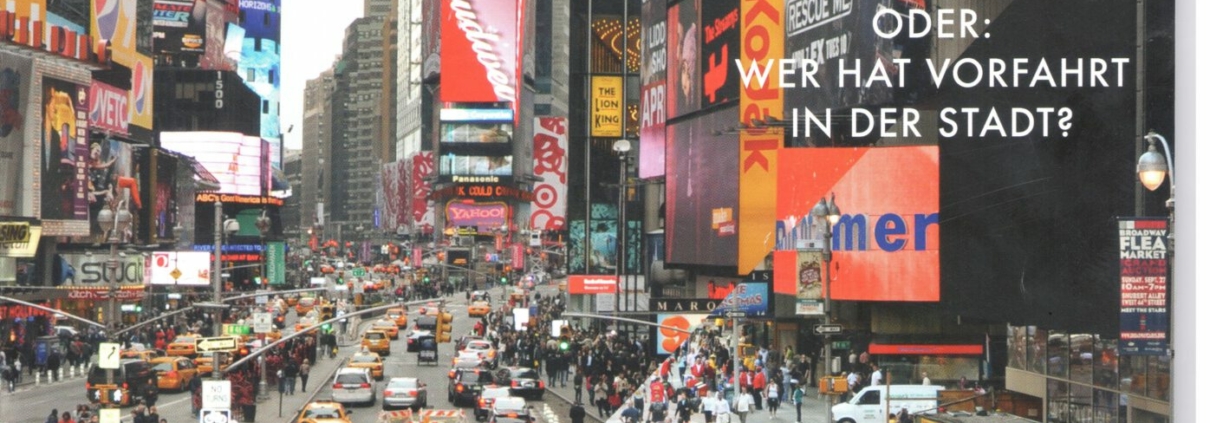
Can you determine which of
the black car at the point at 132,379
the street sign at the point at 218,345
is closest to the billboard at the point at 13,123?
the black car at the point at 132,379

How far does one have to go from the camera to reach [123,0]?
9669 centimetres

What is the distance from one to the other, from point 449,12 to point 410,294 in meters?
51.2

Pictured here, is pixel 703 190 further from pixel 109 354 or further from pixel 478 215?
pixel 478 215

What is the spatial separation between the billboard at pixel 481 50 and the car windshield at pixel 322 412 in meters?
135

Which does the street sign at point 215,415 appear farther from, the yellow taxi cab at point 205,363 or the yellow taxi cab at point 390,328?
the yellow taxi cab at point 390,328

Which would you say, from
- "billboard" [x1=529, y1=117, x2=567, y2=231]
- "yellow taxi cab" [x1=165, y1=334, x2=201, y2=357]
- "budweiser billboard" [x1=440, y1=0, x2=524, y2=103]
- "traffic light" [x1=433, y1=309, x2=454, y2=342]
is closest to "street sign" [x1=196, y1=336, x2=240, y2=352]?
"yellow taxi cab" [x1=165, y1=334, x2=201, y2=357]

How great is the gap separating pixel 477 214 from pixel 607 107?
3064 inches

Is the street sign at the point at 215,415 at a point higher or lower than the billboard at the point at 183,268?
lower

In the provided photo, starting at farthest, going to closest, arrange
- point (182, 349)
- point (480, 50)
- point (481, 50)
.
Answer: point (481, 50) → point (480, 50) → point (182, 349)

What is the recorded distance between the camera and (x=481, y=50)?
18112cm

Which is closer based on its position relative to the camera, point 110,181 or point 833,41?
point 833,41

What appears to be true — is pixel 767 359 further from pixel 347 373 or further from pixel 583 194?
pixel 583 194

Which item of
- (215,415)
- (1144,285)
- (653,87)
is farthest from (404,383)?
(653,87)

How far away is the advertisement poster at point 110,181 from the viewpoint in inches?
3278
